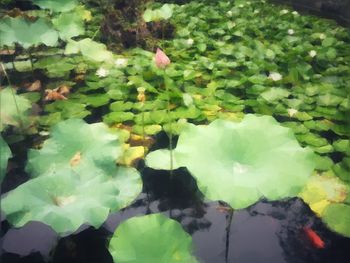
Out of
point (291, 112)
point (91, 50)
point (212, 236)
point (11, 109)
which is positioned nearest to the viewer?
point (212, 236)

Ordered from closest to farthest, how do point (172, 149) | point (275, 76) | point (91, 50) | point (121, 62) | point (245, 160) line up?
point (245, 160), point (172, 149), point (91, 50), point (275, 76), point (121, 62)

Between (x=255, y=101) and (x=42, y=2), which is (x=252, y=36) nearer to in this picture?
(x=255, y=101)

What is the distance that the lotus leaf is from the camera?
3.75ft

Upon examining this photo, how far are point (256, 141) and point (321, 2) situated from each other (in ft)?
12.6

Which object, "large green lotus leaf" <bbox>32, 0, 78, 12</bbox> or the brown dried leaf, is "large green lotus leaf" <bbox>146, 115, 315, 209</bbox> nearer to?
the brown dried leaf

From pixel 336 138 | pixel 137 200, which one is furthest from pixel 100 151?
pixel 336 138

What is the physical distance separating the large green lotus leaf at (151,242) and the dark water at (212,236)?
0.72ft

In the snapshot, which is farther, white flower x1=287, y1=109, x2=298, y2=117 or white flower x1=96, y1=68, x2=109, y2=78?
white flower x1=96, y1=68, x2=109, y2=78

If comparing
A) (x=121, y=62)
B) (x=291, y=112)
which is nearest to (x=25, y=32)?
(x=121, y=62)

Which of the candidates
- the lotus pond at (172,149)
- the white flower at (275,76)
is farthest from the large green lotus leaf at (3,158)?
the white flower at (275,76)

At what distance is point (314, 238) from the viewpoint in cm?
150

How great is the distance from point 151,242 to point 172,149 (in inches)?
29.7

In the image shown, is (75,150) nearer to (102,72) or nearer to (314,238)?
(102,72)

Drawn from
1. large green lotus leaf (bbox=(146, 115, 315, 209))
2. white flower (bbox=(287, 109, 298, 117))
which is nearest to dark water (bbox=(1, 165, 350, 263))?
large green lotus leaf (bbox=(146, 115, 315, 209))
